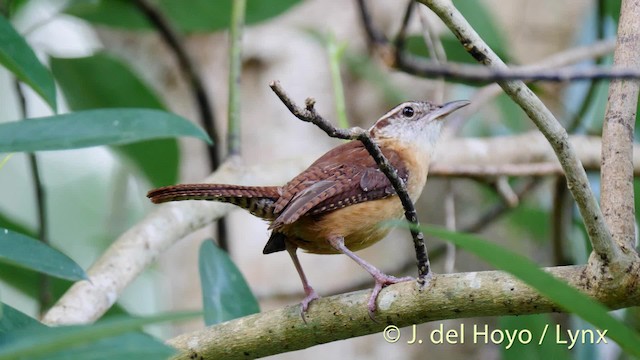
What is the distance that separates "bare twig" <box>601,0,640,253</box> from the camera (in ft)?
5.81

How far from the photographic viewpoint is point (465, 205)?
4996 millimetres

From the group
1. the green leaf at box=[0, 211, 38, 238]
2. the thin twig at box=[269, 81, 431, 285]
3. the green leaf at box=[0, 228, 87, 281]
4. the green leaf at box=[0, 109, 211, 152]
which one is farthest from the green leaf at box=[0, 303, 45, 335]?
the green leaf at box=[0, 211, 38, 238]

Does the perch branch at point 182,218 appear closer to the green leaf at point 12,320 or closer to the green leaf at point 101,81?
the green leaf at point 12,320

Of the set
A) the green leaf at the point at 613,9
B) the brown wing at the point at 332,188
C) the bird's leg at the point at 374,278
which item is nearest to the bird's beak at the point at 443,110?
the brown wing at the point at 332,188

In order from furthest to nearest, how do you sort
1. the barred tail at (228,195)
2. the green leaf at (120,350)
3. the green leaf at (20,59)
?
the barred tail at (228,195), the green leaf at (20,59), the green leaf at (120,350)

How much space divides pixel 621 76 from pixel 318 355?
112 inches

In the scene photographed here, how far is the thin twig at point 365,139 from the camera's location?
1498mm

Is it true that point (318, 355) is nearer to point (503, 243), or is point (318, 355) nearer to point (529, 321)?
point (503, 243)

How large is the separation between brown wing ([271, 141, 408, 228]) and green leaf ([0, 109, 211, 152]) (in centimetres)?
53

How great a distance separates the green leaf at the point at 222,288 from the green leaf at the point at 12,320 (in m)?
0.81

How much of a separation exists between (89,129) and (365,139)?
0.62m

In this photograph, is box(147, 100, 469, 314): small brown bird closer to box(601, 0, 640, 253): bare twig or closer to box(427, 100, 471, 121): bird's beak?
box(427, 100, 471, 121): bird's beak

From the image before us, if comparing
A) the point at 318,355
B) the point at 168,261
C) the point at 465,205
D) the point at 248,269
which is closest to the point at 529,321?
the point at 318,355

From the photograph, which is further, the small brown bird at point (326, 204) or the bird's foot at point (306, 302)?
the small brown bird at point (326, 204)
